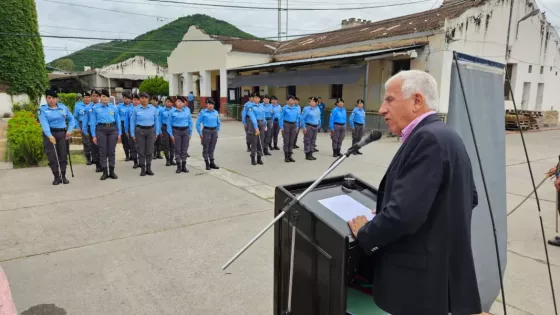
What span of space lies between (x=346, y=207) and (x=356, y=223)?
0.84 feet

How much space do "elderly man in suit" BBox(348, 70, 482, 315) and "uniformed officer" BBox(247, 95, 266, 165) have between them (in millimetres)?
7553

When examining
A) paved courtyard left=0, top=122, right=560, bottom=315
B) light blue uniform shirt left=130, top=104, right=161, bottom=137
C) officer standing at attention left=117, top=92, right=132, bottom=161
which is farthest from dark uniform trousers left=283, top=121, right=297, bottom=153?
officer standing at attention left=117, top=92, right=132, bottom=161

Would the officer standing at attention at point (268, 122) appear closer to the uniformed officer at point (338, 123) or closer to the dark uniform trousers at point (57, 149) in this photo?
the uniformed officer at point (338, 123)

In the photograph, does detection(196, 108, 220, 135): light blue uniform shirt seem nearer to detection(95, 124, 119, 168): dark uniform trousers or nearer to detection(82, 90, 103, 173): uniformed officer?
detection(95, 124, 119, 168): dark uniform trousers

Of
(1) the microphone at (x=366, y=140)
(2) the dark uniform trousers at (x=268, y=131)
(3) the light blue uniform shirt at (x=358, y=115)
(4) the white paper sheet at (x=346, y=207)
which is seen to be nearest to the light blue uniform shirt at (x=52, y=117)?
(2) the dark uniform trousers at (x=268, y=131)

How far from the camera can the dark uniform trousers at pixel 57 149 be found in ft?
21.9

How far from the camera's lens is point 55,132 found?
671cm

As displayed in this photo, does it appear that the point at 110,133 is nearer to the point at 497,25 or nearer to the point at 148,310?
the point at 148,310

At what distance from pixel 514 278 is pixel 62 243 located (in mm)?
4833

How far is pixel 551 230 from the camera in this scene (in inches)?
192

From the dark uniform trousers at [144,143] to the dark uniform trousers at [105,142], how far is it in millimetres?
494

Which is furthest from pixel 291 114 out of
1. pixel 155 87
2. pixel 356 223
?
pixel 155 87

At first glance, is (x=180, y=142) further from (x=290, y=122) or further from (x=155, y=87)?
(x=155, y=87)

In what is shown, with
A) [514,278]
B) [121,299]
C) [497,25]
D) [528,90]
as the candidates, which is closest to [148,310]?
[121,299]
